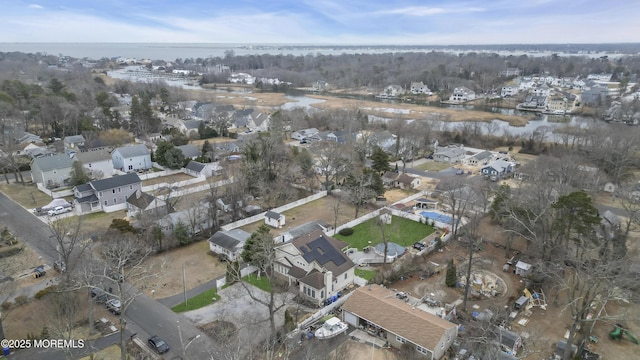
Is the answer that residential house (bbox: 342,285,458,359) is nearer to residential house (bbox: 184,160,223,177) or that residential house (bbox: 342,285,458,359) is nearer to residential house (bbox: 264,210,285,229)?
residential house (bbox: 264,210,285,229)

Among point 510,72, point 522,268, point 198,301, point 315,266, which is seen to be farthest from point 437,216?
point 510,72

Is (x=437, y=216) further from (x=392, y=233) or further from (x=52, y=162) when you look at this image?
(x=52, y=162)

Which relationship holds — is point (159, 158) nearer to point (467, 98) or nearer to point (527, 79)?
point (467, 98)

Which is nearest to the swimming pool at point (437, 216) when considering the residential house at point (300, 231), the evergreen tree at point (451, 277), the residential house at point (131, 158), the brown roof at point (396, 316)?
the residential house at point (300, 231)

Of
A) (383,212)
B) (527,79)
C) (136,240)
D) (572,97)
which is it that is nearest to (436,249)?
(383,212)

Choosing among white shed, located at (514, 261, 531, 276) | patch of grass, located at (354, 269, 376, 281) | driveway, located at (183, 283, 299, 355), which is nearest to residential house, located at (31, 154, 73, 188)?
driveway, located at (183, 283, 299, 355)

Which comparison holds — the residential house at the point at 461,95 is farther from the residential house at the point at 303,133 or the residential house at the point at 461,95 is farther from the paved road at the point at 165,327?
the paved road at the point at 165,327

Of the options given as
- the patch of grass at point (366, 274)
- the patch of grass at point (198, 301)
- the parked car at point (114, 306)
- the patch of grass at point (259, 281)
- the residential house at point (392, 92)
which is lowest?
the patch of grass at point (366, 274)
